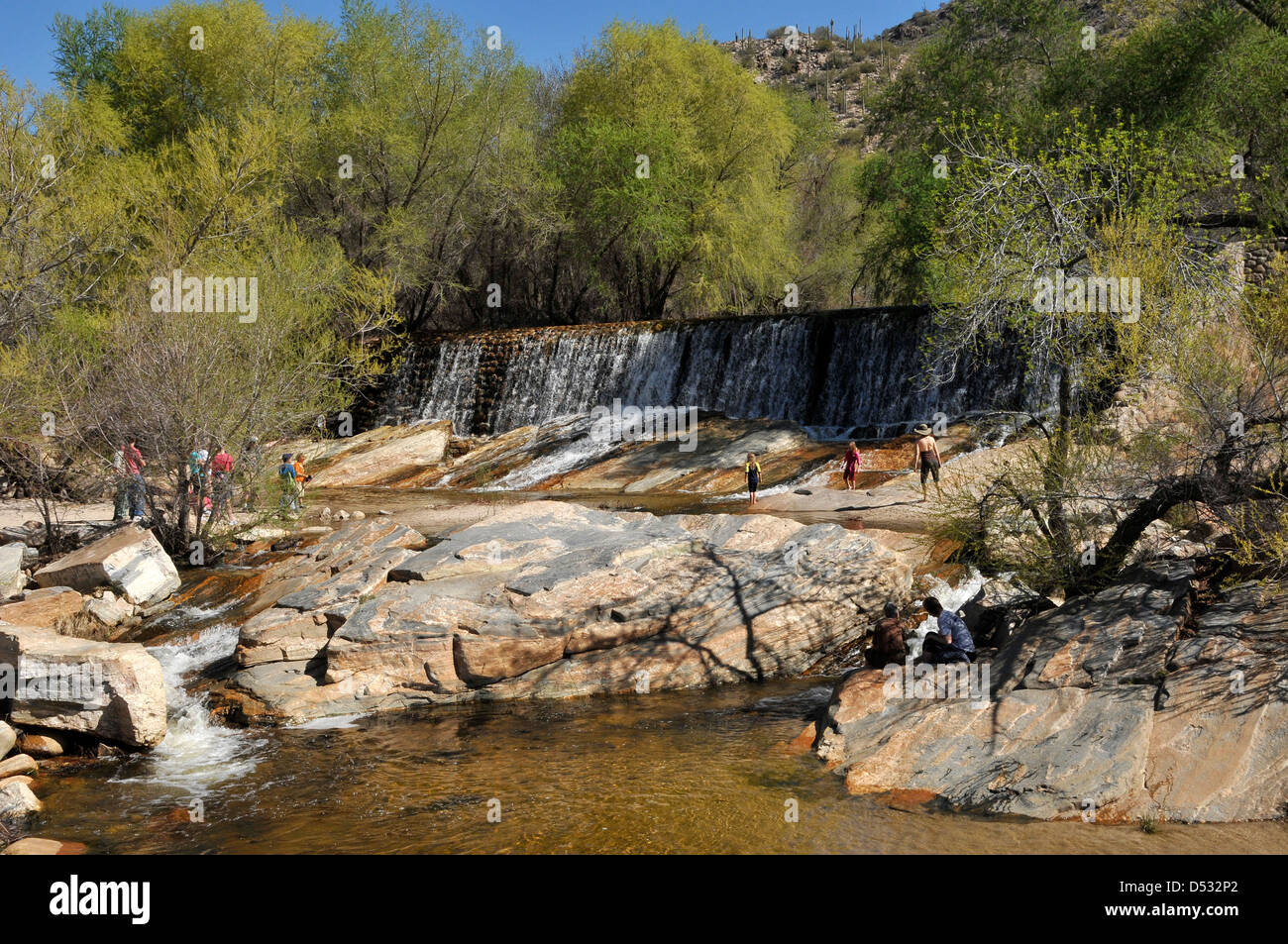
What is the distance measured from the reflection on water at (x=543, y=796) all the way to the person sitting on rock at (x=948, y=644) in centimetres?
158

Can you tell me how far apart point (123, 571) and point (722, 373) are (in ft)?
63.7

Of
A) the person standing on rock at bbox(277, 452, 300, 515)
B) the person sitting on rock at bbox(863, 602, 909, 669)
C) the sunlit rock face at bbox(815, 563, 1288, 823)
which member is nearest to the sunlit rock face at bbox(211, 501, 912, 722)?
the person sitting on rock at bbox(863, 602, 909, 669)

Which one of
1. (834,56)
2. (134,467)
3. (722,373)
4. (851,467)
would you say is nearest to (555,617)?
(134,467)

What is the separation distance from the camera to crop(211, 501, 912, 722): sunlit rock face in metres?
10.7

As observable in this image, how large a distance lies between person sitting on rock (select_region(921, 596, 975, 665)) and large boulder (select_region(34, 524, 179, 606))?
11382 mm

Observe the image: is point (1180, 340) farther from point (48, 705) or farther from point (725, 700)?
point (48, 705)

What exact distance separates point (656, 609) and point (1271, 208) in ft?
43.4

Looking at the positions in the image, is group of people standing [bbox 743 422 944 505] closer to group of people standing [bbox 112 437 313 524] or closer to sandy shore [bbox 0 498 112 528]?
group of people standing [bbox 112 437 313 524]

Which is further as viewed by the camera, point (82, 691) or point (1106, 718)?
point (82, 691)

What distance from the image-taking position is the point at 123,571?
14125 millimetres

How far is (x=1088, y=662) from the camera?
26.3 ft

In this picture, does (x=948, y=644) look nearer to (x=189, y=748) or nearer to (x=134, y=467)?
(x=189, y=748)

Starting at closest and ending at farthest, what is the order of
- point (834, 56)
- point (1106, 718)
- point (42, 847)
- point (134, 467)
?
point (42, 847)
point (1106, 718)
point (134, 467)
point (834, 56)
